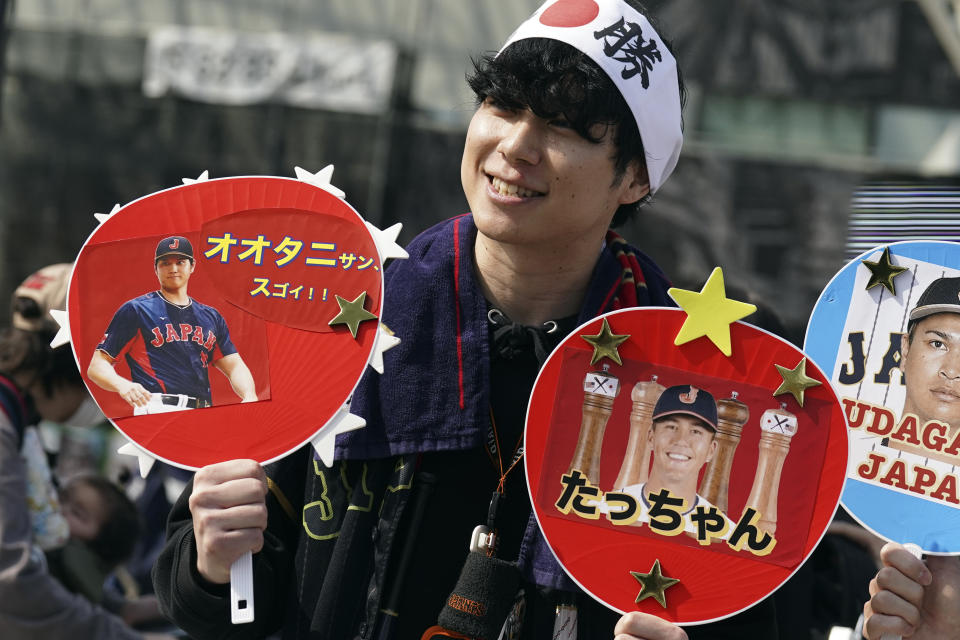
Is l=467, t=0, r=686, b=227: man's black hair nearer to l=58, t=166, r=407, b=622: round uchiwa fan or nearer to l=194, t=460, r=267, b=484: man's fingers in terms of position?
l=58, t=166, r=407, b=622: round uchiwa fan

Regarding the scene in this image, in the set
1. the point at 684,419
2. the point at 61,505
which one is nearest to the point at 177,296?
the point at 684,419

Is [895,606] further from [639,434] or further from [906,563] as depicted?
[639,434]

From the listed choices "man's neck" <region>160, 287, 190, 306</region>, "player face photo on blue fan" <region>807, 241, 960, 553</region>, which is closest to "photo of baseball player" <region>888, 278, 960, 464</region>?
"player face photo on blue fan" <region>807, 241, 960, 553</region>

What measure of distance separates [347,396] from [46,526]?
2.04m

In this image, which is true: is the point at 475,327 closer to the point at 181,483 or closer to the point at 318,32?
the point at 181,483

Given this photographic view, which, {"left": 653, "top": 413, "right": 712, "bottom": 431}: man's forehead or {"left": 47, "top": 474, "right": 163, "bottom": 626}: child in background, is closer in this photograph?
{"left": 653, "top": 413, "right": 712, "bottom": 431}: man's forehead

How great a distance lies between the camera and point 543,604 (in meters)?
1.53

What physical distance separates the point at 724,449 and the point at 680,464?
6 cm

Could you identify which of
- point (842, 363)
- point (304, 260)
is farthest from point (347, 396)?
point (842, 363)

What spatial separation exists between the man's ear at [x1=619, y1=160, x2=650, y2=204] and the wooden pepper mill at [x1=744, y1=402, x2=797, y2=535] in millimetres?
380

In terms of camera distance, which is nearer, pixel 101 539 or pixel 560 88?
pixel 560 88

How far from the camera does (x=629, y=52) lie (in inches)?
63.2

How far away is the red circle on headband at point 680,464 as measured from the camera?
4.89 feet

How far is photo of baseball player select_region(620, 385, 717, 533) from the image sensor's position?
59.3 inches
